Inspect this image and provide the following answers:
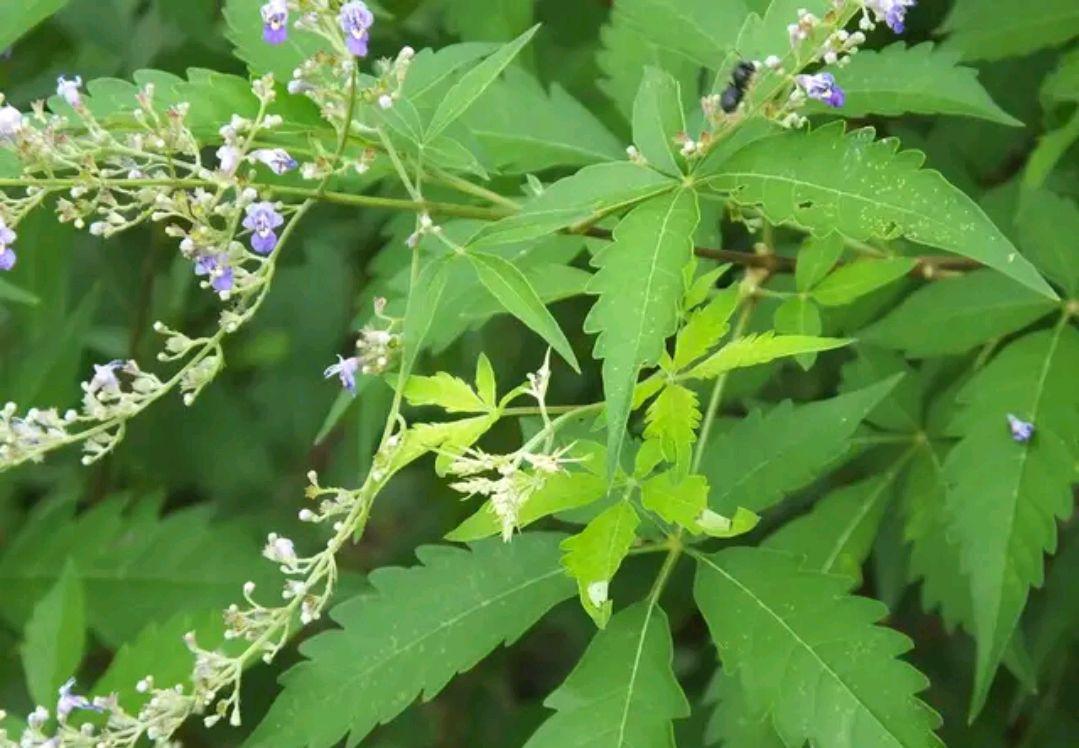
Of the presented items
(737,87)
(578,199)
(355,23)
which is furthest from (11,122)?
(737,87)

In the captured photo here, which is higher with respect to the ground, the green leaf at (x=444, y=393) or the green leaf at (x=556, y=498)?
the green leaf at (x=444, y=393)

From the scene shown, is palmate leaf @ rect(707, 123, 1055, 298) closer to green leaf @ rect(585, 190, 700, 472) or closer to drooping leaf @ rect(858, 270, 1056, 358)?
green leaf @ rect(585, 190, 700, 472)

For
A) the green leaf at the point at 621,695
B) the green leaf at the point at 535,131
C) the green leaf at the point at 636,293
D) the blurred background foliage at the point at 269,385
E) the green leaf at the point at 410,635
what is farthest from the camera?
the blurred background foliage at the point at 269,385

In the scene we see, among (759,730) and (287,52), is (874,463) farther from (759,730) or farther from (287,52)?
(287,52)

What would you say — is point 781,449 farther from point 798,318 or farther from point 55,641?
point 55,641

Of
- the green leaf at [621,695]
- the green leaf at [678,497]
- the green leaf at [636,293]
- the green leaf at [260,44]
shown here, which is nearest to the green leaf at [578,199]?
the green leaf at [636,293]

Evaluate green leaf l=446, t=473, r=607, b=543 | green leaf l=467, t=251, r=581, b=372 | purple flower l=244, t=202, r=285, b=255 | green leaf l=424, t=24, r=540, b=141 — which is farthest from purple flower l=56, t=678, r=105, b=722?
green leaf l=424, t=24, r=540, b=141

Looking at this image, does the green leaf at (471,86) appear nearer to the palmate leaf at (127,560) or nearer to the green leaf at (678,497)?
the green leaf at (678,497)

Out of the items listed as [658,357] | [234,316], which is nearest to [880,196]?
[658,357]

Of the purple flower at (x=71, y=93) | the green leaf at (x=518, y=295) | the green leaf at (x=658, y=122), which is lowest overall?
the green leaf at (x=518, y=295)
